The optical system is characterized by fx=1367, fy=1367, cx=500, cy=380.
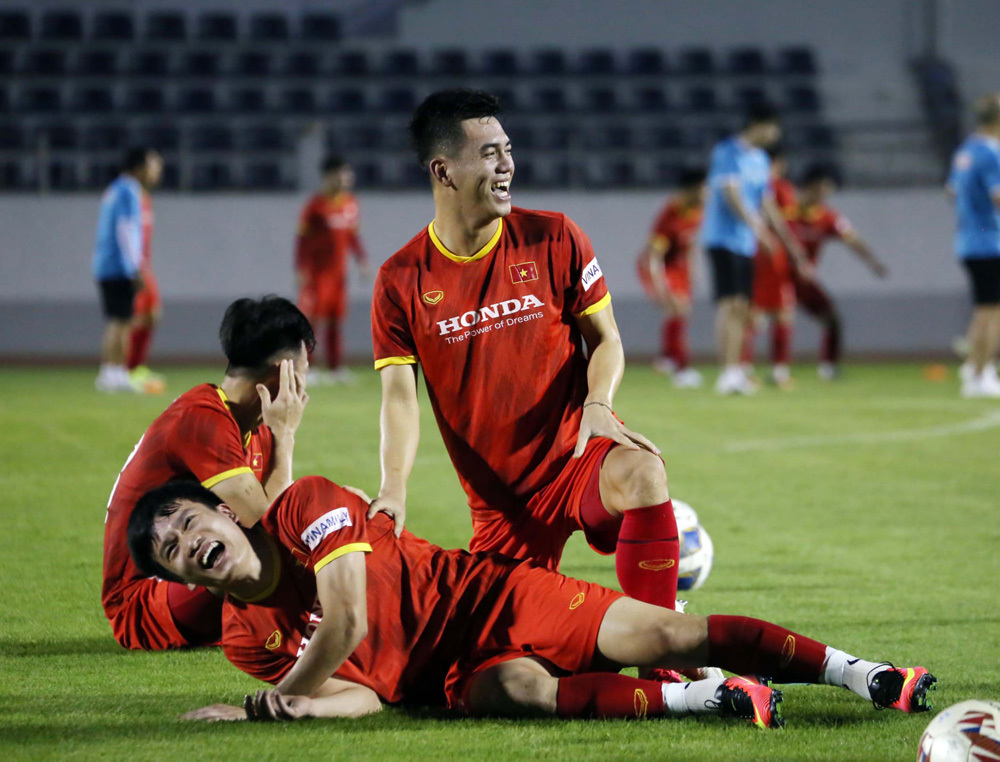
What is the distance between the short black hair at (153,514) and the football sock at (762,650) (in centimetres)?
127

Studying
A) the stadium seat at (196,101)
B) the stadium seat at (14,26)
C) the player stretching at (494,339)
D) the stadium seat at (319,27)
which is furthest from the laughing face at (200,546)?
the stadium seat at (319,27)

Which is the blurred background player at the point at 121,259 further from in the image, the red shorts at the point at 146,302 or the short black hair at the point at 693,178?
the short black hair at the point at 693,178

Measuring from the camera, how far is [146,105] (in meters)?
20.5

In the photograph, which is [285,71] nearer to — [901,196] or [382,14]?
[382,14]

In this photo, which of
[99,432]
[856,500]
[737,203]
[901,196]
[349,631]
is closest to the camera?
[349,631]

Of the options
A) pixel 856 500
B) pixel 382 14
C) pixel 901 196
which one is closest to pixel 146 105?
pixel 382 14

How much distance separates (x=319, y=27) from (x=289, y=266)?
4.84m

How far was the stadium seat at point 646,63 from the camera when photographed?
72.8 feet

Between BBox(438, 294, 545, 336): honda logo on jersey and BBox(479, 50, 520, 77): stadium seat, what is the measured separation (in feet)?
59.6

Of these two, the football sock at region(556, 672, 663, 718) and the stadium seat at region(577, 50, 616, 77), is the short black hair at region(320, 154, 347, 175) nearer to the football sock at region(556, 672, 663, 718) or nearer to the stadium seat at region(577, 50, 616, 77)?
the stadium seat at region(577, 50, 616, 77)

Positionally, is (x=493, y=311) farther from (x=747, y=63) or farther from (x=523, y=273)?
(x=747, y=63)

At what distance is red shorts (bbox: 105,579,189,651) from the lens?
408 centimetres

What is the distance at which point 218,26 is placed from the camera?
853 inches

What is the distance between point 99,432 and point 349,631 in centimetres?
695
